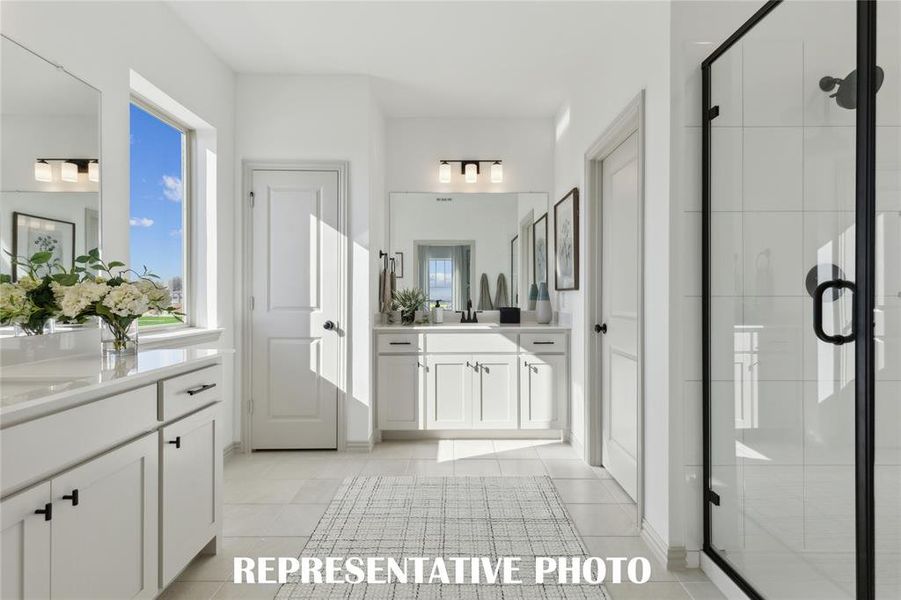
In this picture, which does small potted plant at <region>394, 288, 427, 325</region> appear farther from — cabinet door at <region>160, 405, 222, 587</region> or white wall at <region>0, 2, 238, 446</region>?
cabinet door at <region>160, 405, 222, 587</region>

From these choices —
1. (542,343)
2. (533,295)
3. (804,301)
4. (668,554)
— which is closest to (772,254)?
(804,301)

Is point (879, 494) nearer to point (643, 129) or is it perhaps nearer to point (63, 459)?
point (643, 129)

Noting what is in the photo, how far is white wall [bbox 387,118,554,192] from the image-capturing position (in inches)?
185

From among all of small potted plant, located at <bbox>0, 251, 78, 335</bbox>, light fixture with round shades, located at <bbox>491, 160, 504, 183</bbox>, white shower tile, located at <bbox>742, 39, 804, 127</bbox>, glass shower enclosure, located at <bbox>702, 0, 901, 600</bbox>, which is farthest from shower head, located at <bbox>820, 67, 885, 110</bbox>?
light fixture with round shades, located at <bbox>491, 160, 504, 183</bbox>

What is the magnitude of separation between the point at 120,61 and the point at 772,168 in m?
2.87

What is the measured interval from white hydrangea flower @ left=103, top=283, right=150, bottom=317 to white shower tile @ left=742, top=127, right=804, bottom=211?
2.28 meters

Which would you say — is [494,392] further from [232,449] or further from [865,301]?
[865,301]

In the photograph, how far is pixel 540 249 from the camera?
15.4 feet

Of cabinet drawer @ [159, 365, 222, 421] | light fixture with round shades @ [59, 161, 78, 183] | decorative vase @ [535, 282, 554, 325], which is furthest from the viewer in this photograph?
decorative vase @ [535, 282, 554, 325]

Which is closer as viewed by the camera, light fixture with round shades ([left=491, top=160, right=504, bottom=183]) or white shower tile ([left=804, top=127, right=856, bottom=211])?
white shower tile ([left=804, top=127, right=856, bottom=211])

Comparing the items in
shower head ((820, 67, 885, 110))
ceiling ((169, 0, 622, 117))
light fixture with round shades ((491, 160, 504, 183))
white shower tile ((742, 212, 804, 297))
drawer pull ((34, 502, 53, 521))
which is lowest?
drawer pull ((34, 502, 53, 521))

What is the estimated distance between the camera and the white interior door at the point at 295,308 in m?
3.89

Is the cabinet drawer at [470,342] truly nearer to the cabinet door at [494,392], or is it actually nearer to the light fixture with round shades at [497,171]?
the cabinet door at [494,392]

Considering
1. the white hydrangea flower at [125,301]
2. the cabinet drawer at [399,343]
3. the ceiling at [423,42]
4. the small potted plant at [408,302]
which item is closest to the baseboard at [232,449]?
the cabinet drawer at [399,343]
